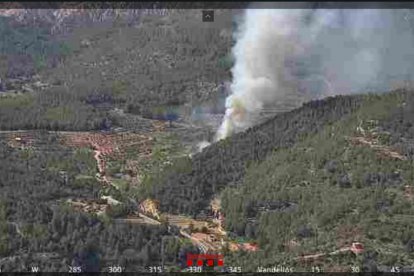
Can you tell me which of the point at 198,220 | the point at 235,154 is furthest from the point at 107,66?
the point at 198,220

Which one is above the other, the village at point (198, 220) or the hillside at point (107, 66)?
the hillside at point (107, 66)

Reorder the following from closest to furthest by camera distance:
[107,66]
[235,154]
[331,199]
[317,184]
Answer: [331,199], [317,184], [235,154], [107,66]

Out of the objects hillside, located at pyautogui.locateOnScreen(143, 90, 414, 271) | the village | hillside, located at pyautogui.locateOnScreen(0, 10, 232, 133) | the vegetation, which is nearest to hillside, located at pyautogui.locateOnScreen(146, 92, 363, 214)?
hillside, located at pyautogui.locateOnScreen(143, 90, 414, 271)

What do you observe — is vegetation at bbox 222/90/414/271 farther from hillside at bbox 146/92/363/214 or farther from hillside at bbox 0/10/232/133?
hillside at bbox 0/10/232/133

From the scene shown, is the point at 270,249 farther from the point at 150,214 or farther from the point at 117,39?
the point at 117,39

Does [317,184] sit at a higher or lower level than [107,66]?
lower

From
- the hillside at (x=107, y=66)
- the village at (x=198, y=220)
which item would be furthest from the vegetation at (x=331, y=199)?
the hillside at (x=107, y=66)

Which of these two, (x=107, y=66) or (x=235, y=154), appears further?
(x=107, y=66)

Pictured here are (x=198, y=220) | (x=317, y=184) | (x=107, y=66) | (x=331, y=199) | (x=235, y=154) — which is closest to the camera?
(x=331, y=199)

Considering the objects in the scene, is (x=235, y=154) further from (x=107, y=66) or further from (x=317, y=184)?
(x=107, y=66)

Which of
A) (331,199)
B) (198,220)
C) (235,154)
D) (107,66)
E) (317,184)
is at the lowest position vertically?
(198,220)

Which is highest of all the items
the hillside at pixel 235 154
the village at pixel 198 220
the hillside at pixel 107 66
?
the hillside at pixel 107 66

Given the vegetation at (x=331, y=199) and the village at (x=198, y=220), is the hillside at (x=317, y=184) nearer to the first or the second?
the vegetation at (x=331, y=199)
